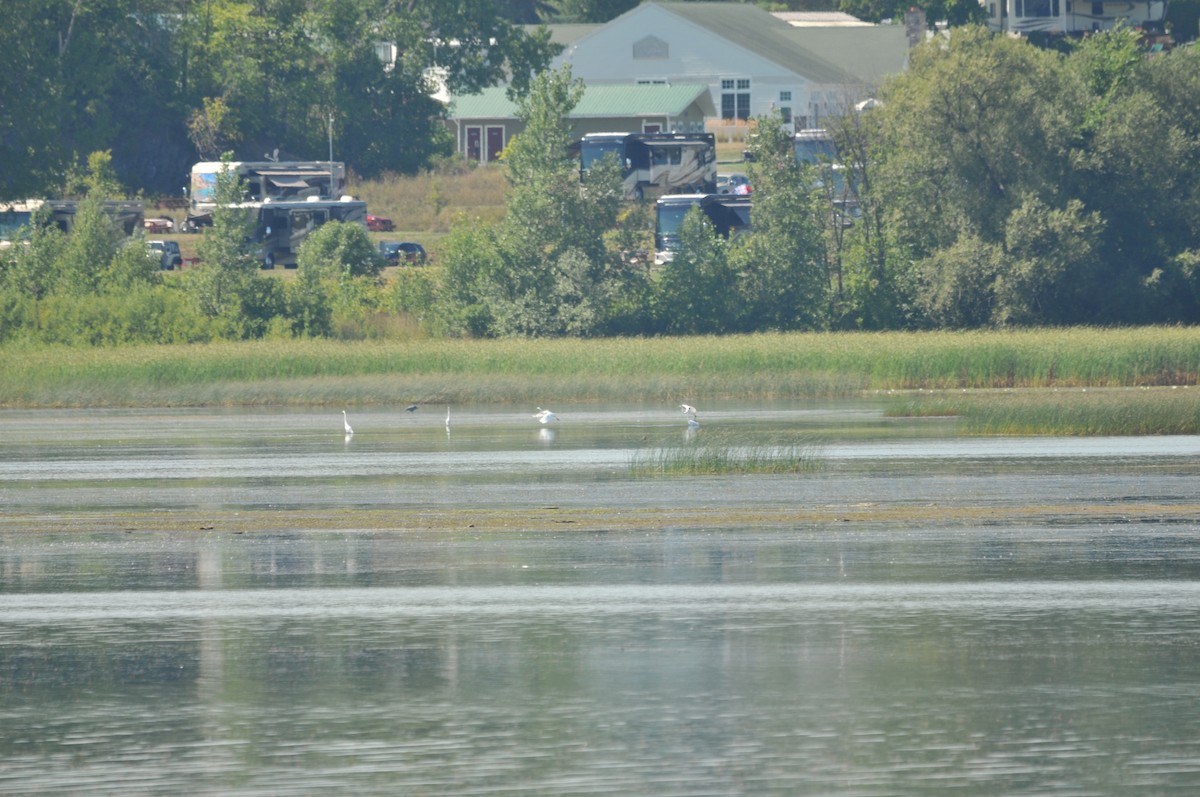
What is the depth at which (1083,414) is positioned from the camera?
41000 mm

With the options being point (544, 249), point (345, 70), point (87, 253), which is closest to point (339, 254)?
point (544, 249)

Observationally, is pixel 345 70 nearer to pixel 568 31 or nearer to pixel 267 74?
pixel 267 74

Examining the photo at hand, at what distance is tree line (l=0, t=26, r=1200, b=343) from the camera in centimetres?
6216

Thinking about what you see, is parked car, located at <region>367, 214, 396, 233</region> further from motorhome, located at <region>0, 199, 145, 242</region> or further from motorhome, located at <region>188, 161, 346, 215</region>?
motorhome, located at <region>0, 199, 145, 242</region>

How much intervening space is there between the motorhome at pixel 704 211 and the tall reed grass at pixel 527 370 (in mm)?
12214

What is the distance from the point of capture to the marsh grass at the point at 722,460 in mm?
34250

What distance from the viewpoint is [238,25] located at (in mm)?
90438

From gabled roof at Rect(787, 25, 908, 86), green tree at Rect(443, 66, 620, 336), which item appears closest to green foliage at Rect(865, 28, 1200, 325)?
green tree at Rect(443, 66, 620, 336)

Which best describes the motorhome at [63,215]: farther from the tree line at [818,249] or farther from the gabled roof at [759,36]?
the gabled roof at [759,36]

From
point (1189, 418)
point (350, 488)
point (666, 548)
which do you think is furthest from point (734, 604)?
point (1189, 418)

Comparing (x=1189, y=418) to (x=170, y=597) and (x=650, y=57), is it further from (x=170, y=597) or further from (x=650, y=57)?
(x=650, y=57)

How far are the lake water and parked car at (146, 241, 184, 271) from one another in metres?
37.6

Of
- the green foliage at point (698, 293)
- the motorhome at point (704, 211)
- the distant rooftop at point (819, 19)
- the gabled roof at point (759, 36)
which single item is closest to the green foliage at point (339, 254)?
the green foliage at point (698, 293)

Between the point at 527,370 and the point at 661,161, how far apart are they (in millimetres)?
23730
